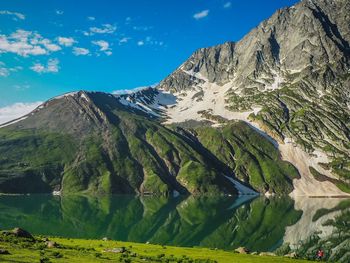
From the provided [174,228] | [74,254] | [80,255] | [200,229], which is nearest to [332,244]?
[200,229]

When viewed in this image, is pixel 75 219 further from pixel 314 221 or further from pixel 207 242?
pixel 314 221

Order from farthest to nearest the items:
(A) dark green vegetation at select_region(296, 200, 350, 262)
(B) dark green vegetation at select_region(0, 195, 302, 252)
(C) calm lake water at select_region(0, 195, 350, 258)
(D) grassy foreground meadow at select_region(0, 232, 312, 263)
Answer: (C) calm lake water at select_region(0, 195, 350, 258) < (B) dark green vegetation at select_region(0, 195, 302, 252) < (A) dark green vegetation at select_region(296, 200, 350, 262) < (D) grassy foreground meadow at select_region(0, 232, 312, 263)

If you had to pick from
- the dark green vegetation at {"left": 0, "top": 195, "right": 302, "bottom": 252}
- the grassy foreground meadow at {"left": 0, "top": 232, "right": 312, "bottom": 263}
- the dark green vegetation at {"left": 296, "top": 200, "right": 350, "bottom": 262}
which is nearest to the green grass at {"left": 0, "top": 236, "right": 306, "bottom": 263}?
the grassy foreground meadow at {"left": 0, "top": 232, "right": 312, "bottom": 263}

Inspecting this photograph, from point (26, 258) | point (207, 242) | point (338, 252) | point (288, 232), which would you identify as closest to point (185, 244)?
point (207, 242)

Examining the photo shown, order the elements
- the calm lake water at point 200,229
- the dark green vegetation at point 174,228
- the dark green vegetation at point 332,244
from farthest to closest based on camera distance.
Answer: the calm lake water at point 200,229 → the dark green vegetation at point 174,228 → the dark green vegetation at point 332,244

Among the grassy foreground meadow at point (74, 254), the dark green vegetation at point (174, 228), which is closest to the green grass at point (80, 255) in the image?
the grassy foreground meadow at point (74, 254)

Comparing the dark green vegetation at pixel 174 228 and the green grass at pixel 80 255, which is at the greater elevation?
the green grass at pixel 80 255

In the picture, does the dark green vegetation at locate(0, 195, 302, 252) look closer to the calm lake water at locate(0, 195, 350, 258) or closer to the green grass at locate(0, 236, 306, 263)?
the calm lake water at locate(0, 195, 350, 258)

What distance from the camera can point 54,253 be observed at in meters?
43.0

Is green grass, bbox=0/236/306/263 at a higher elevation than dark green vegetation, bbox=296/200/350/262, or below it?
higher

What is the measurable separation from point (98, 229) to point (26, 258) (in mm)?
87138

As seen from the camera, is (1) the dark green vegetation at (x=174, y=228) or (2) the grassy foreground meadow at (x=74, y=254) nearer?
(2) the grassy foreground meadow at (x=74, y=254)

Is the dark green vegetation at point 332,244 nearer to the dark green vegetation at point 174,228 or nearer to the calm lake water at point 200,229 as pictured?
the calm lake water at point 200,229

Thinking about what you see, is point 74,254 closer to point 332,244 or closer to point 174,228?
point 332,244
